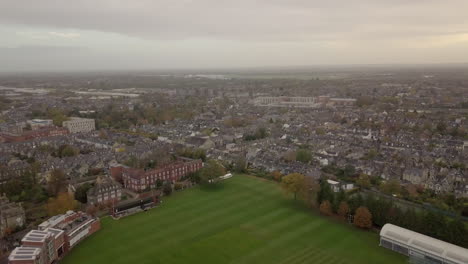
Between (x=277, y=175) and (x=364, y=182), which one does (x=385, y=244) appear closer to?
(x=364, y=182)

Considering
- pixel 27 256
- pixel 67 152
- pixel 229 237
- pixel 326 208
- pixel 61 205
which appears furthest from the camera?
pixel 67 152

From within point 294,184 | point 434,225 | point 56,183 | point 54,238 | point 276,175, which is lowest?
point 276,175

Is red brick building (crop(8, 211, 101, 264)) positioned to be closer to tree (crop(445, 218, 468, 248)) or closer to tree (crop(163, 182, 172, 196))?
tree (crop(163, 182, 172, 196))

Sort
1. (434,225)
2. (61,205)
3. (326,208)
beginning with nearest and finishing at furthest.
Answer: (434,225)
(326,208)
(61,205)

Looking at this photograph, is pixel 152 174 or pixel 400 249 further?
pixel 152 174

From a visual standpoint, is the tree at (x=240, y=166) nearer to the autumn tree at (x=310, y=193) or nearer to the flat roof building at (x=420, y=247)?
the autumn tree at (x=310, y=193)

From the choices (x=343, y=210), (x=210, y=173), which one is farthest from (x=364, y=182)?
(x=210, y=173)

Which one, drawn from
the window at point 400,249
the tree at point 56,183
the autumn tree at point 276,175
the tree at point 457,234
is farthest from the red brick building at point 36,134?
the tree at point 457,234

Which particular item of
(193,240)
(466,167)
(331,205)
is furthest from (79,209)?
(466,167)
